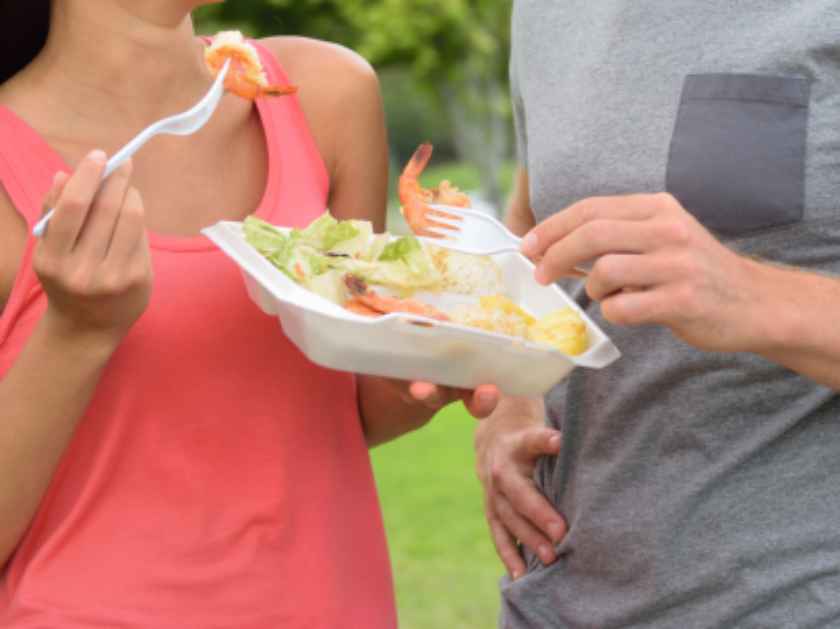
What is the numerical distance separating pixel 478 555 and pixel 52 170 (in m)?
5.01

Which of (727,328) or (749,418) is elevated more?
(727,328)

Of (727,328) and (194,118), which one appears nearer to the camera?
Result: (727,328)

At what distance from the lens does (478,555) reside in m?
6.83

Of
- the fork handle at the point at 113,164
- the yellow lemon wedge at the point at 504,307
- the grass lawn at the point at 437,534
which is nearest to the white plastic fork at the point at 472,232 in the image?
the yellow lemon wedge at the point at 504,307

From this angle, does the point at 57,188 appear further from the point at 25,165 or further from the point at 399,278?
the point at 399,278

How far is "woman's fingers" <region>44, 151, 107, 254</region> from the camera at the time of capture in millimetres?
1773

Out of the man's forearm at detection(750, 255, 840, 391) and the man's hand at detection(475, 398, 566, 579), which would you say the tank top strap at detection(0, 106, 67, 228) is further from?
the man's forearm at detection(750, 255, 840, 391)

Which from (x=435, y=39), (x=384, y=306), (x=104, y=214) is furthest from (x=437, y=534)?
(x=435, y=39)

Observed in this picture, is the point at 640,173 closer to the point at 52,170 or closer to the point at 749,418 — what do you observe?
the point at 749,418

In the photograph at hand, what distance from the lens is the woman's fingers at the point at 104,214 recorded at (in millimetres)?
1806

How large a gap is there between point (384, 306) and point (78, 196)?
1.38 ft

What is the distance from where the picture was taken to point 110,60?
2232 mm

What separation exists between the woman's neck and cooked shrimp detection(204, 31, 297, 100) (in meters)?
0.17

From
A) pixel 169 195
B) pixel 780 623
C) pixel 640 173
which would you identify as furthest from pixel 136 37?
pixel 780 623
